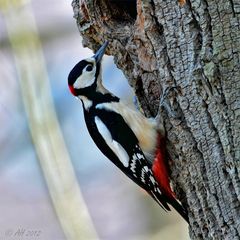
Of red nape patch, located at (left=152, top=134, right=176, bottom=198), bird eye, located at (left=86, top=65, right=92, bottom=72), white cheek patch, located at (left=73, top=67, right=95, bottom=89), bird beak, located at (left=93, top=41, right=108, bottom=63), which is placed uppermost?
bird beak, located at (left=93, top=41, right=108, bottom=63)

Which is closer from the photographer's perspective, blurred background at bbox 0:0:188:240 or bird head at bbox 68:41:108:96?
bird head at bbox 68:41:108:96

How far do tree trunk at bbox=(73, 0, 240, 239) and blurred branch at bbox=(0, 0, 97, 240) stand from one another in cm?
118

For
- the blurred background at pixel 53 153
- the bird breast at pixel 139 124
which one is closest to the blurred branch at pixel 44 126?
the blurred background at pixel 53 153

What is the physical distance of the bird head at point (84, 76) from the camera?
3113 mm

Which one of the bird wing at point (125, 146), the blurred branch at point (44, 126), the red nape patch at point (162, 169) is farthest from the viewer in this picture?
the blurred branch at point (44, 126)

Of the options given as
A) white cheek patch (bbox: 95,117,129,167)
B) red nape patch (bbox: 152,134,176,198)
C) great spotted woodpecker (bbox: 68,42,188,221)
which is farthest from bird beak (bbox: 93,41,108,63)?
red nape patch (bbox: 152,134,176,198)

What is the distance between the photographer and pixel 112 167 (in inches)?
178

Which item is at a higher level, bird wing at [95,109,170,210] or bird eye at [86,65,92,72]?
bird eye at [86,65,92,72]

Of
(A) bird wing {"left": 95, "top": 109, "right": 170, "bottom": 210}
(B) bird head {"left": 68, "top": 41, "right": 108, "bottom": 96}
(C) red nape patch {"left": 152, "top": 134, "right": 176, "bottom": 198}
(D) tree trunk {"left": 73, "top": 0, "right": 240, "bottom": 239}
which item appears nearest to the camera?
(D) tree trunk {"left": 73, "top": 0, "right": 240, "bottom": 239}

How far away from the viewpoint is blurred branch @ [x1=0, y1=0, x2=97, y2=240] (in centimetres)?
381

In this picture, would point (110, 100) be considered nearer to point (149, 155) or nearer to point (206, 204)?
point (149, 155)

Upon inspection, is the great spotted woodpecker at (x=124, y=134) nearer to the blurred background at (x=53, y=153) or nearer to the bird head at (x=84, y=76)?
the bird head at (x=84, y=76)

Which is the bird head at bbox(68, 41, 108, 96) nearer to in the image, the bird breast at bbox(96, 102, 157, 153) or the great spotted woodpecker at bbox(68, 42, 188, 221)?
the great spotted woodpecker at bbox(68, 42, 188, 221)

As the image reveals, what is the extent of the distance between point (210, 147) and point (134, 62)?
2.00ft
